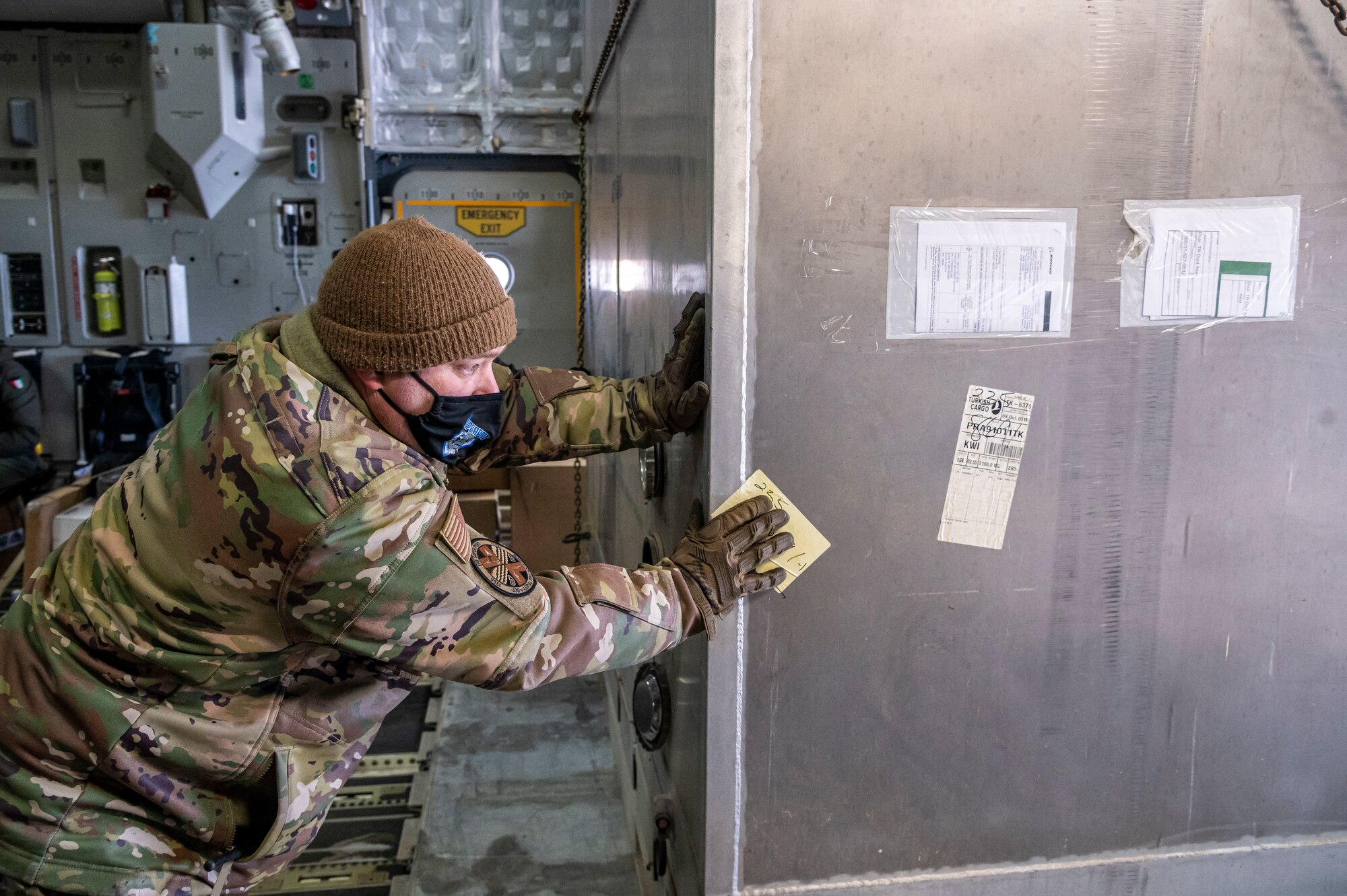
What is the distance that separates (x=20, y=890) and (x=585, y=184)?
2.91 metres

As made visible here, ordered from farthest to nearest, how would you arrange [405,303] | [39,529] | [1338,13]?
1. [39,529]
2. [1338,13]
3. [405,303]

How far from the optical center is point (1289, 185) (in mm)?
1366

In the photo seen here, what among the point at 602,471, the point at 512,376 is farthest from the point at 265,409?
the point at 602,471

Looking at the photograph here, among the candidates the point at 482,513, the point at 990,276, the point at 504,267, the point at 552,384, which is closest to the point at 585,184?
the point at 504,267

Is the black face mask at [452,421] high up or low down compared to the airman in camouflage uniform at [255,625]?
up

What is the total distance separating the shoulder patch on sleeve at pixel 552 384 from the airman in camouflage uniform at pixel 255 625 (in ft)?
0.79

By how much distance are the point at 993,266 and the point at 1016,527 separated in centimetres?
40

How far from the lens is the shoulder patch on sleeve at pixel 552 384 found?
65.8 inches

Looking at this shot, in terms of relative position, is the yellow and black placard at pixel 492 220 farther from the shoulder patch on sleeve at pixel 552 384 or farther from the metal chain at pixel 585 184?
the shoulder patch on sleeve at pixel 552 384

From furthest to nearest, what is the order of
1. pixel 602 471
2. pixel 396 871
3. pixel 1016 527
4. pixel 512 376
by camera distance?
pixel 602 471 < pixel 396 871 < pixel 512 376 < pixel 1016 527

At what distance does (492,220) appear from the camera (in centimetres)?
489

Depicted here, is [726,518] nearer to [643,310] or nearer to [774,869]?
[774,869]

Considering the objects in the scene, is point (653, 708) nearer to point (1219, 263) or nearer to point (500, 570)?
point (500, 570)

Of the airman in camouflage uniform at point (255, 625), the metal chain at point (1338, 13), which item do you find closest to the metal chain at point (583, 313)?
the airman in camouflage uniform at point (255, 625)
